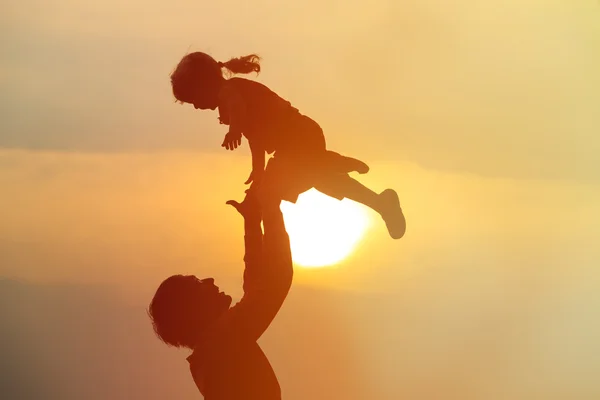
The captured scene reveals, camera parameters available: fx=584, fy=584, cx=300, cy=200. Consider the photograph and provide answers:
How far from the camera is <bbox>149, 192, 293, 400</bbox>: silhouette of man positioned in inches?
40.5

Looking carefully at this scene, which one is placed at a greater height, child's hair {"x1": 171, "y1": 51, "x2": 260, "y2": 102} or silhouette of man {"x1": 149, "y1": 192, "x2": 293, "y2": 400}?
child's hair {"x1": 171, "y1": 51, "x2": 260, "y2": 102}

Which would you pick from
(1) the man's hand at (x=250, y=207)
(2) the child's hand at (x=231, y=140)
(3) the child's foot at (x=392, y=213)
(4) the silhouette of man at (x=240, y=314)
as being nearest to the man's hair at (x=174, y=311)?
(4) the silhouette of man at (x=240, y=314)

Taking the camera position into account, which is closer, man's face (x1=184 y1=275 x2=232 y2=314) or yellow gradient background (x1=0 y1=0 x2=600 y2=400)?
man's face (x1=184 y1=275 x2=232 y2=314)

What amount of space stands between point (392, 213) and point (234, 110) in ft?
1.16

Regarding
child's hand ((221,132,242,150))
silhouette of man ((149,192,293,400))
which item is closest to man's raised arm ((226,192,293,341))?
silhouette of man ((149,192,293,400))

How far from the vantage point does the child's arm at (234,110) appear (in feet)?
3.38

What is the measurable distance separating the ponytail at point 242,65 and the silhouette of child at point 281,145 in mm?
40

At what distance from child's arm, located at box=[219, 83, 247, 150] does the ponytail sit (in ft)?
0.25

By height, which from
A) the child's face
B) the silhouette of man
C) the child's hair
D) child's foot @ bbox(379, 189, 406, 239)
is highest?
the child's hair

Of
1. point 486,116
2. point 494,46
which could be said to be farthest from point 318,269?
point 494,46

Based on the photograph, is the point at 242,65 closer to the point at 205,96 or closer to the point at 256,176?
the point at 205,96

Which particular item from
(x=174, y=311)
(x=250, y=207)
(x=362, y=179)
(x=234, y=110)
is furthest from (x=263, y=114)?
(x=174, y=311)

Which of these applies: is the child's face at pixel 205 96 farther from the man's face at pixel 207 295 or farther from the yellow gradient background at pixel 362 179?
the man's face at pixel 207 295

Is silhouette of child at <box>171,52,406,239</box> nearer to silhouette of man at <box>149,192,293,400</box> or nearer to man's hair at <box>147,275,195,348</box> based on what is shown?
silhouette of man at <box>149,192,293,400</box>
